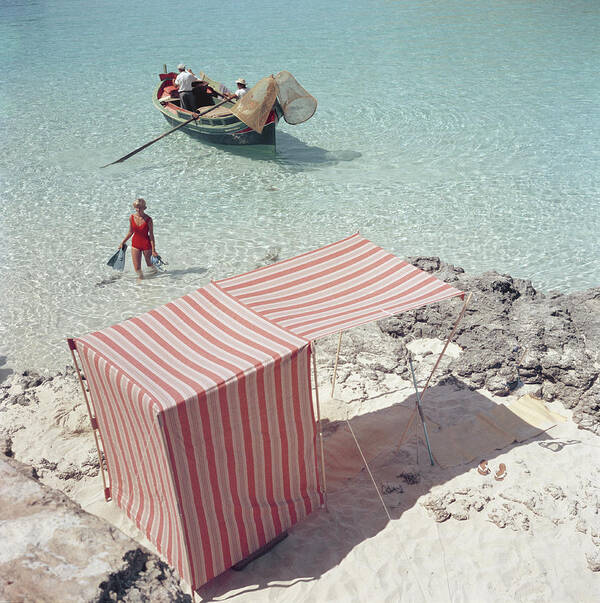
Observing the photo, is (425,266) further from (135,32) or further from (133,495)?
(135,32)

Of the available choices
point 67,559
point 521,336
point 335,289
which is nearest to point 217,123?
point 521,336

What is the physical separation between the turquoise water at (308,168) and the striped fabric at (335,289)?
421 centimetres

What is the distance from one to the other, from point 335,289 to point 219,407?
192 cm

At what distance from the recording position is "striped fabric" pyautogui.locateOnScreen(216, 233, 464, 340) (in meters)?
5.55

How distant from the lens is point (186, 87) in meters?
16.4

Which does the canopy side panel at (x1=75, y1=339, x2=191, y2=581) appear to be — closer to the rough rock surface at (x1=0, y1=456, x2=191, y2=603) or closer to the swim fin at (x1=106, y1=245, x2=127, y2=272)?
the rough rock surface at (x1=0, y1=456, x2=191, y2=603)

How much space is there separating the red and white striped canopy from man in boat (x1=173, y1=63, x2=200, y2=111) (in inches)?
469

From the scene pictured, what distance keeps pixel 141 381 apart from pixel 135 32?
31987 millimetres

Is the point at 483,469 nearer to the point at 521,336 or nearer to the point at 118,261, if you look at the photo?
the point at 521,336

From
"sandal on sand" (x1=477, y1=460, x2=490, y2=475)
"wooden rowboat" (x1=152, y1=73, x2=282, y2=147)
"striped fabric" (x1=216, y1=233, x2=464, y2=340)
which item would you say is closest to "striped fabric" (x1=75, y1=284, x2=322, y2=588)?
"striped fabric" (x1=216, y1=233, x2=464, y2=340)

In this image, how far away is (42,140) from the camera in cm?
1758

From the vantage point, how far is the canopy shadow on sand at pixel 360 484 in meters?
5.27

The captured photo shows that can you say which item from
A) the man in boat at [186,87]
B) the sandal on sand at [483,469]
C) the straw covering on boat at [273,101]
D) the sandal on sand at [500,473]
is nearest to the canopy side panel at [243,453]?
the sandal on sand at [483,469]

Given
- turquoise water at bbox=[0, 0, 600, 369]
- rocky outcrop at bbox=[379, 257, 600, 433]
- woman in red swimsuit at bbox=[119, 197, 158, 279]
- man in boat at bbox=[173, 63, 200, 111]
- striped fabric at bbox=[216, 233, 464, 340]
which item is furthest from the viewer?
man in boat at bbox=[173, 63, 200, 111]
